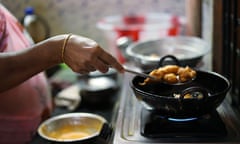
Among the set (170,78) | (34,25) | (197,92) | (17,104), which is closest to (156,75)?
(170,78)

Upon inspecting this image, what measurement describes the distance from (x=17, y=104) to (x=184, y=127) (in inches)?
19.4

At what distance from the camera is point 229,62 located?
1.19m

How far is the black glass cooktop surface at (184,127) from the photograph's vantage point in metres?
0.92

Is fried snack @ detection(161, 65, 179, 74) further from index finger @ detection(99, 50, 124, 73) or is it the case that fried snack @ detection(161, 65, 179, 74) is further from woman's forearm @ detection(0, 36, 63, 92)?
woman's forearm @ detection(0, 36, 63, 92)

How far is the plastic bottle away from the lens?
187 cm

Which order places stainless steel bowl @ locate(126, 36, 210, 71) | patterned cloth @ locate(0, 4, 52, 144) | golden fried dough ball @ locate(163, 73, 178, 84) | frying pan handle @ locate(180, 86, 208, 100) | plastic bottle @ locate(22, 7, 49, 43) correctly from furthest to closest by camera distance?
plastic bottle @ locate(22, 7, 49, 43), stainless steel bowl @ locate(126, 36, 210, 71), patterned cloth @ locate(0, 4, 52, 144), golden fried dough ball @ locate(163, 73, 178, 84), frying pan handle @ locate(180, 86, 208, 100)

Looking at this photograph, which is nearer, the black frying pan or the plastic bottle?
the black frying pan

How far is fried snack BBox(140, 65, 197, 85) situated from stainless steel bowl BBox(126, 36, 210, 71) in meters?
0.24

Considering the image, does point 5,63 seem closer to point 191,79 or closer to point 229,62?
point 191,79

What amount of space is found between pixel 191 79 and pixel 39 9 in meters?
1.10

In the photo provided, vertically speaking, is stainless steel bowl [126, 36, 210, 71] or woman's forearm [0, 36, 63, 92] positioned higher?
woman's forearm [0, 36, 63, 92]

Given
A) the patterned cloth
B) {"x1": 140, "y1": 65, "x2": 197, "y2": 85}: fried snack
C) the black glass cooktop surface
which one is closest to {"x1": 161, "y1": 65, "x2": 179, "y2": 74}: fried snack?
{"x1": 140, "y1": 65, "x2": 197, "y2": 85}: fried snack

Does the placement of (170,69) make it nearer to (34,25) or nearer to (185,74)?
(185,74)

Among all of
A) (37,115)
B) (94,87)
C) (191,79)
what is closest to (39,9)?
(94,87)
